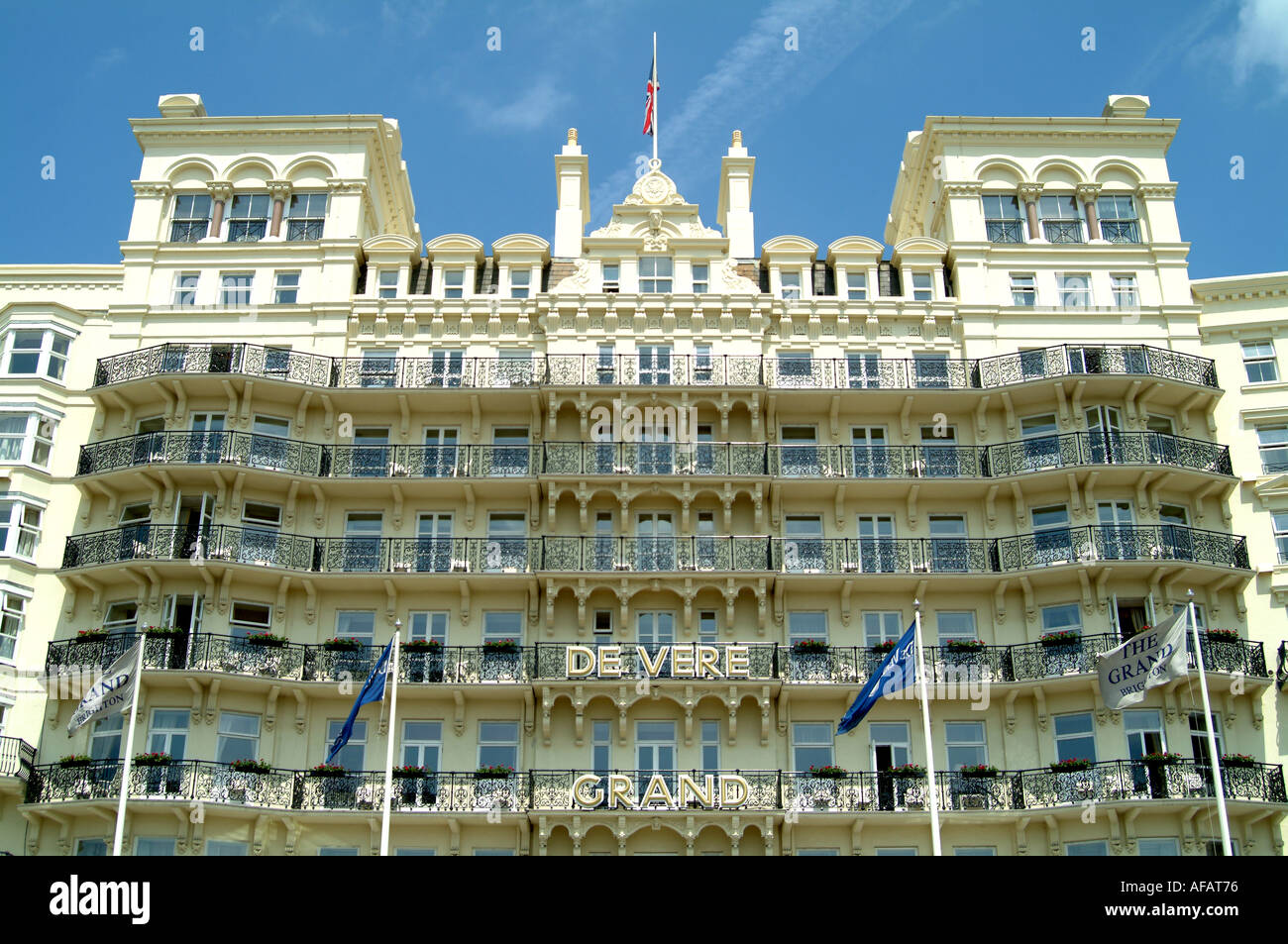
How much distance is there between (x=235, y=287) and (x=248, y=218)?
2693 mm

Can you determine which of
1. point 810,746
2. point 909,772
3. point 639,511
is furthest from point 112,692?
point 909,772

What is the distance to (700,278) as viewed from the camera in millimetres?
43906

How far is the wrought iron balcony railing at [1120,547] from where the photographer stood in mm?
38688

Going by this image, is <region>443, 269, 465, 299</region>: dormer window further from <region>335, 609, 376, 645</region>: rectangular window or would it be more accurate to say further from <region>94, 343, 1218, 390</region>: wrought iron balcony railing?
<region>335, 609, 376, 645</region>: rectangular window

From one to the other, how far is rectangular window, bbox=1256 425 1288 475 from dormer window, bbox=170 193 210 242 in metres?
8.53

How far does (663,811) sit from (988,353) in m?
18.2

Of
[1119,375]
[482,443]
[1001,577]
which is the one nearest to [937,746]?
[1001,577]

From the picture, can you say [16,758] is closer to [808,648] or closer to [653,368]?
[653,368]

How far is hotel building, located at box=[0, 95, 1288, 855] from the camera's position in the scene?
120 feet

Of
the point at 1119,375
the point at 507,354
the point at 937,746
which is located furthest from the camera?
the point at 507,354

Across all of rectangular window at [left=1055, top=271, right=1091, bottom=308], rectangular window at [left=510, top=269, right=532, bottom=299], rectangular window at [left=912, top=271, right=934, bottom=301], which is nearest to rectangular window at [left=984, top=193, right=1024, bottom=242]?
rectangular window at [left=1055, top=271, right=1091, bottom=308]
